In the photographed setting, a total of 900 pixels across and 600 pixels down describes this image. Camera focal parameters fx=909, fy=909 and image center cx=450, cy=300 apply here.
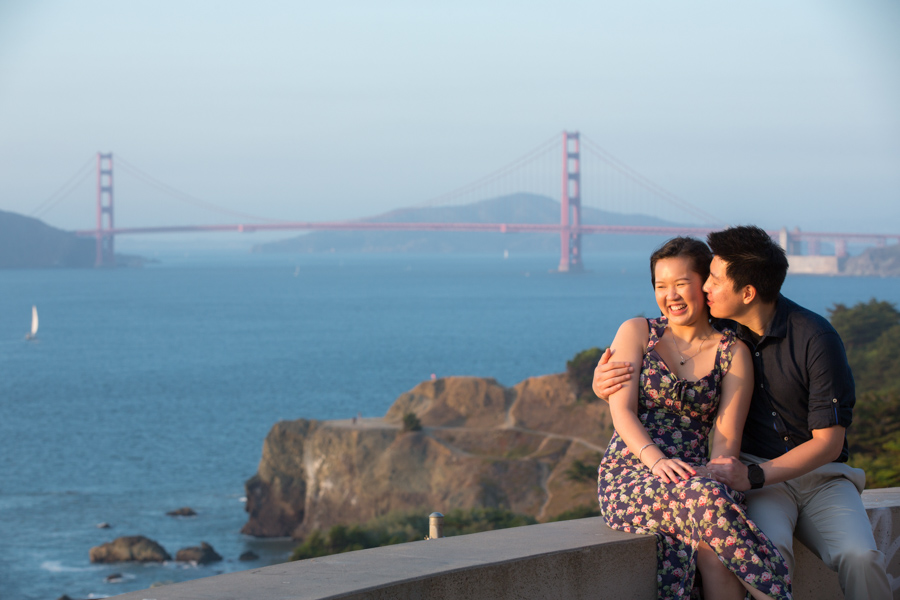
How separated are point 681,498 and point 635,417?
24 centimetres

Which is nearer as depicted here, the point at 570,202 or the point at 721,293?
the point at 721,293

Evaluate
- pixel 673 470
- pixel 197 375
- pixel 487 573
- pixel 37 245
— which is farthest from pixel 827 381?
pixel 37 245

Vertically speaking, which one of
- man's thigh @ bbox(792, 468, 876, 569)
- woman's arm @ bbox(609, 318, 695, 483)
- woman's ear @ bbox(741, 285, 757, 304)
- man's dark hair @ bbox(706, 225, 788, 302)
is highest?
man's dark hair @ bbox(706, 225, 788, 302)

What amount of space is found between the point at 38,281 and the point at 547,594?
362 ft

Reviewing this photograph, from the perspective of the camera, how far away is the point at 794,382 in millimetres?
2055

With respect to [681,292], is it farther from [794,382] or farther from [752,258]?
[794,382]

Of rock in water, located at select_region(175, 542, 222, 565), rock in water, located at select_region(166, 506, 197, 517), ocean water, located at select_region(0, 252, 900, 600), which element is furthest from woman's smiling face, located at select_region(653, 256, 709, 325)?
rock in water, located at select_region(166, 506, 197, 517)

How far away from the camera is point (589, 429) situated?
17312mm

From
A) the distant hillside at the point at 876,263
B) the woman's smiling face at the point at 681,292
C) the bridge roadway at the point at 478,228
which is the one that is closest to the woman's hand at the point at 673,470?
the woman's smiling face at the point at 681,292

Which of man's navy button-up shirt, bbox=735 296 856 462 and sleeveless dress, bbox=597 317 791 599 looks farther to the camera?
man's navy button-up shirt, bbox=735 296 856 462

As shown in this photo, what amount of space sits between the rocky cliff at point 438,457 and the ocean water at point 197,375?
120 centimetres

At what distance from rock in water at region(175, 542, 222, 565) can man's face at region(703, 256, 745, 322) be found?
15.9 m

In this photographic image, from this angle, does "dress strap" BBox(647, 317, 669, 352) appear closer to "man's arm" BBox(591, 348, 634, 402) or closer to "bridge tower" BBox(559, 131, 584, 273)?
"man's arm" BBox(591, 348, 634, 402)

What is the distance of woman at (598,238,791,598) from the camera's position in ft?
6.04
